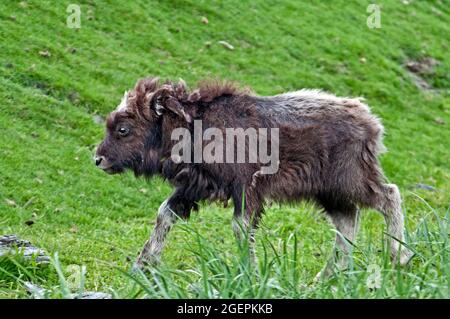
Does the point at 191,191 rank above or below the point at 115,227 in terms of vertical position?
above

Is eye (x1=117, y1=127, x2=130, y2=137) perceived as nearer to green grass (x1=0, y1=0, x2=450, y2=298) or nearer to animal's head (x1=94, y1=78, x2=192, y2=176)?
animal's head (x1=94, y1=78, x2=192, y2=176)

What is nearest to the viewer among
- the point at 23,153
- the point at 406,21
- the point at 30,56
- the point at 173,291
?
the point at 173,291

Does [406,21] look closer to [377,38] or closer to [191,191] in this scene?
[377,38]

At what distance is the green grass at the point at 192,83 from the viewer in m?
5.89

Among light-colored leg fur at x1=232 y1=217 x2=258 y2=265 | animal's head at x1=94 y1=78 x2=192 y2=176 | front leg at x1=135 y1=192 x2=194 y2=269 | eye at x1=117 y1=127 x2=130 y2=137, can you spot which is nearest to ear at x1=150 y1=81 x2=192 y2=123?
animal's head at x1=94 y1=78 x2=192 y2=176

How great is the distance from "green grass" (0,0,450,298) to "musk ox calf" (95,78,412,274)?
413mm

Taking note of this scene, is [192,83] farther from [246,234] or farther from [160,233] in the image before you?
[246,234]

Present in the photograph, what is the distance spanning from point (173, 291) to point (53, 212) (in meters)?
5.97

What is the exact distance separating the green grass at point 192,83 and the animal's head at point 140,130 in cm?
84

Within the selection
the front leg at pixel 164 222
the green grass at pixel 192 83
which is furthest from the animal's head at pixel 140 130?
the green grass at pixel 192 83

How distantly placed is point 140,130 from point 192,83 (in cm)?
795

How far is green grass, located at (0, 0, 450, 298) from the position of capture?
5.89 m
